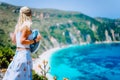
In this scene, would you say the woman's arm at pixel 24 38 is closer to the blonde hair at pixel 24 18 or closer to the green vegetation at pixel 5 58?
the blonde hair at pixel 24 18

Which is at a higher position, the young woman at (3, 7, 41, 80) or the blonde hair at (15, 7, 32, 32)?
the blonde hair at (15, 7, 32, 32)

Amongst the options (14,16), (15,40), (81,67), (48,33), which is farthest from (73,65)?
(15,40)

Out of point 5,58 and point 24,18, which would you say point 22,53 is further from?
point 5,58

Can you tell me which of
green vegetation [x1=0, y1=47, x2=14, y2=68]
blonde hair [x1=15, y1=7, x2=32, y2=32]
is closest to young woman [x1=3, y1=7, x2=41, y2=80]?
blonde hair [x1=15, y1=7, x2=32, y2=32]

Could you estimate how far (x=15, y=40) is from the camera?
25.0ft

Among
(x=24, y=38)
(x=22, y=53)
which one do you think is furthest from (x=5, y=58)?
(x=24, y=38)

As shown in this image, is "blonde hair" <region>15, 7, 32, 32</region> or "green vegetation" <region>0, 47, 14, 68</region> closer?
"blonde hair" <region>15, 7, 32, 32</region>

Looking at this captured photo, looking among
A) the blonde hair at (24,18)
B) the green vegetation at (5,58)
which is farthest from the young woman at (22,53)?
the green vegetation at (5,58)

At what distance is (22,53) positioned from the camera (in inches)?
291

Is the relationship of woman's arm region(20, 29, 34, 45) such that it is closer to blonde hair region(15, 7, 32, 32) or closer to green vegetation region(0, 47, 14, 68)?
blonde hair region(15, 7, 32, 32)

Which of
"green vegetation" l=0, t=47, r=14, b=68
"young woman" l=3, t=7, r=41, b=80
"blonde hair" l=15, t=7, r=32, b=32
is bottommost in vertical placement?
"green vegetation" l=0, t=47, r=14, b=68

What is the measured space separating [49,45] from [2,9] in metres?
33.2

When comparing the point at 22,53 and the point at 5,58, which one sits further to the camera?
the point at 5,58

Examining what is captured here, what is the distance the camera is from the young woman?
24.0 feet
